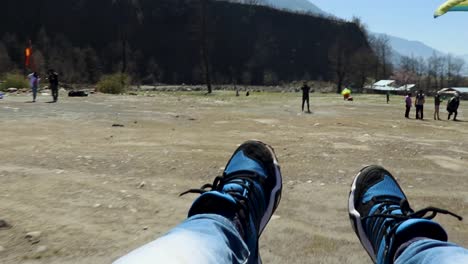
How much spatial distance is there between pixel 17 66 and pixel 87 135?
2658 inches

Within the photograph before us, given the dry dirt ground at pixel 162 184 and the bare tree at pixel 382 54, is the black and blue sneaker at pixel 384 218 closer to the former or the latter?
the dry dirt ground at pixel 162 184

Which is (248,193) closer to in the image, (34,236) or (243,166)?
(243,166)

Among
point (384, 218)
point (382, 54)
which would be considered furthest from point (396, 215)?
point (382, 54)

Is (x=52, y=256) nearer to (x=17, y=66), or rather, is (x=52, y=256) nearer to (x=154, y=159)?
(x=154, y=159)

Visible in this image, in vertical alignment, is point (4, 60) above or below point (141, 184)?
above

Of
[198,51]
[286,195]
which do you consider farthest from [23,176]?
[198,51]

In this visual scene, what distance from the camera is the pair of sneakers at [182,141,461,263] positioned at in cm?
215

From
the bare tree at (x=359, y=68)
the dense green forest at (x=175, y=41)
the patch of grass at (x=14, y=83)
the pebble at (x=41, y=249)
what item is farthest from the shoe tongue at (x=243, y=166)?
the bare tree at (x=359, y=68)

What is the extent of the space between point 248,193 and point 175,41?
Result: 87643 millimetres

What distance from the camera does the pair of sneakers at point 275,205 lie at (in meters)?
2.15

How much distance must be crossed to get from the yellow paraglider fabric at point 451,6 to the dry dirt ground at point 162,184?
5.92 m

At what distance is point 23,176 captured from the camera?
16.5ft

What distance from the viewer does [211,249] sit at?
1652mm

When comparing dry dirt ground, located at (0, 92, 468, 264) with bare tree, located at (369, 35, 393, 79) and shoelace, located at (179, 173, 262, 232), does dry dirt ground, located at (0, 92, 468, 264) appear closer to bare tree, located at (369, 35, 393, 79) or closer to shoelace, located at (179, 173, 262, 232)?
shoelace, located at (179, 173, 262, 232)
